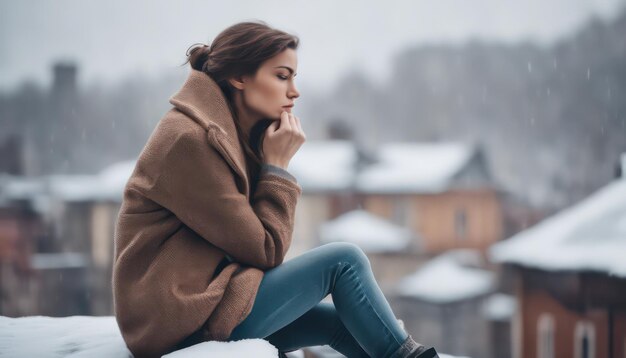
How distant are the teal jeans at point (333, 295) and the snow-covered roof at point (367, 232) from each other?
69.5 ft

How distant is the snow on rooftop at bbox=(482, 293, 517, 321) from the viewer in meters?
Result: 23.7

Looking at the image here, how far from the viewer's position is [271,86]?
229 centimetres

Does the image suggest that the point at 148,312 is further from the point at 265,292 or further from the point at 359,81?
the point at 359,81

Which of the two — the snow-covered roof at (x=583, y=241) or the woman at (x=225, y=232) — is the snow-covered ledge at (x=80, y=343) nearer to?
the woman at (x=225, y=232)

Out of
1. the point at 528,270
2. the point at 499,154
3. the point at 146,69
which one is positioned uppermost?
the point at 146,69

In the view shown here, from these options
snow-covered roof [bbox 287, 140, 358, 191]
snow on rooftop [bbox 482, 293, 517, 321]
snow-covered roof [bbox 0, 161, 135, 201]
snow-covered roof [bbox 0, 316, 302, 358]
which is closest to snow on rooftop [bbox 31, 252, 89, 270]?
snow-covered roof [bbox 0, 161, 135, 201]

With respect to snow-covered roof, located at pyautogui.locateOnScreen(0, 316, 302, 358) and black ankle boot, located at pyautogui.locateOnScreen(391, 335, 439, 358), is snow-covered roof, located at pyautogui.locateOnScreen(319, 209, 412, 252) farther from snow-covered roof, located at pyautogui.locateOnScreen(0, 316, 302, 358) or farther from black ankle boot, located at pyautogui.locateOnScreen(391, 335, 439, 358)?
black ankle boot, located at pyautogui.locateOnScreen(391, 335, 439, 358)

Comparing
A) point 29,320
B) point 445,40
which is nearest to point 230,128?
point 29,320

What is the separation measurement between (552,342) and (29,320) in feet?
41.4

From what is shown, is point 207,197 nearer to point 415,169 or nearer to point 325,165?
point 325,165

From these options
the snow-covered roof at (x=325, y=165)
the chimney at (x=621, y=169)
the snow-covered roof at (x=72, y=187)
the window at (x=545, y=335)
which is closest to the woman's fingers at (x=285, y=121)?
the window at (x=545, y=335)

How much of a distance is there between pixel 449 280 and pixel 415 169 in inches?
177

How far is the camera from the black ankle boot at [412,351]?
2111mm

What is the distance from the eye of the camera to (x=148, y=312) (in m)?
2.02
